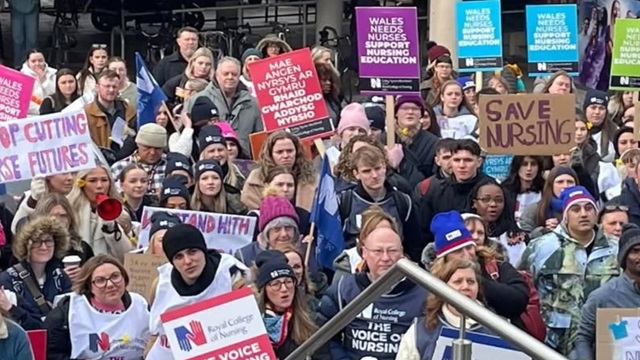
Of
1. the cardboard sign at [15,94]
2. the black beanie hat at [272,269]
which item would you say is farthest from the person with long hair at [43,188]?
the black beanie hat at [272,269]

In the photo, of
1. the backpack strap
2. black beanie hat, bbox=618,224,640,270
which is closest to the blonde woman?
the backpack strap

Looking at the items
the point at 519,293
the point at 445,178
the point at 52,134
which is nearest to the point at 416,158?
the point at 445,178

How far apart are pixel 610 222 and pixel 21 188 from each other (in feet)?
13.4

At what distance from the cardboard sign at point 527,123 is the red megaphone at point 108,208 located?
278 centimetres

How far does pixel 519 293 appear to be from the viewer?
7.89 m

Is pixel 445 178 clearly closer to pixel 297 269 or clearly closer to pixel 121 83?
pixel 297 269

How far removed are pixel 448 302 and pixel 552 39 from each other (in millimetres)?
9604

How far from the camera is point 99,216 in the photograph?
9633 millimetres

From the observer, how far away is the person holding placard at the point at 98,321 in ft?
26.0

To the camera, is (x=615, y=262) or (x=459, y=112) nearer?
(x=615, y=262)

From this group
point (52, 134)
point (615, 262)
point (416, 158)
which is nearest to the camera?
point (615, 262)

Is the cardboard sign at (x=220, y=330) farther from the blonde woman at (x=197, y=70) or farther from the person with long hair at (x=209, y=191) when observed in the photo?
the blonde woman at (x=197, y=70)

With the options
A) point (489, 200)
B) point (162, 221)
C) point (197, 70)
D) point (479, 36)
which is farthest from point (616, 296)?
point (479, 36)

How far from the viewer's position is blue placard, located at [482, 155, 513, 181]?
1120 cm
